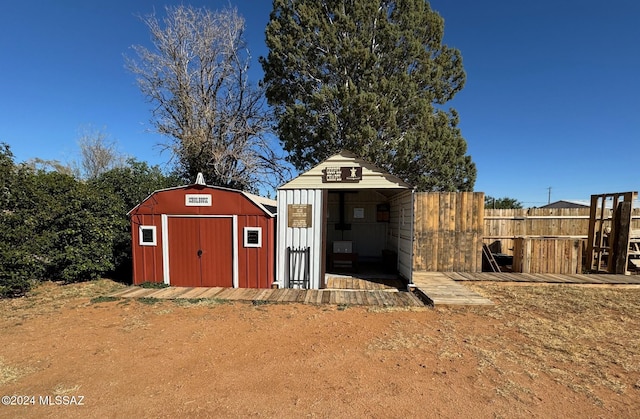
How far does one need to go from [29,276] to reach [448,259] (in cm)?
1157

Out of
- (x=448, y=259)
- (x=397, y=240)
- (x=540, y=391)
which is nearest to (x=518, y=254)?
(x=448, y=259)

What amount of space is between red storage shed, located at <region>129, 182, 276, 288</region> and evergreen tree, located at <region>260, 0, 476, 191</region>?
24.5ft

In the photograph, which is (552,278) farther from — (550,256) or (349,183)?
(349,183)

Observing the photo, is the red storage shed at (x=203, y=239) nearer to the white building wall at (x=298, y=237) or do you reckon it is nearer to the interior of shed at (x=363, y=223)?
the white building wall at (x=298, y=237)

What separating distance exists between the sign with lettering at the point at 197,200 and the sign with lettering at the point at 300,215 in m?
2.22

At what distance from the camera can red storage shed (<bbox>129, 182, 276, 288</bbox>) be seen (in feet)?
26.0

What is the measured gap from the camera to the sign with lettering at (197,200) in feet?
26.2

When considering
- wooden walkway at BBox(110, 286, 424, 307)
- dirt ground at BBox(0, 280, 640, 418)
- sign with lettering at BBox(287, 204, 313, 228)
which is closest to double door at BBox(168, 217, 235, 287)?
wooden walkway at BBox(110, 286, 424, 307)

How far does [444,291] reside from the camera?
738 centimetres

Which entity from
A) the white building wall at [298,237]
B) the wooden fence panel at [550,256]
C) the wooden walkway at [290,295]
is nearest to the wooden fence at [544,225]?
the wooden fence panel at [550,256]

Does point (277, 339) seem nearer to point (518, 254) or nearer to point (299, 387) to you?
point (299, 387)

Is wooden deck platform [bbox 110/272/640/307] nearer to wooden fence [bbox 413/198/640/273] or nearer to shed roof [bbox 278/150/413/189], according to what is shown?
wooden fence [bbox 413/198/640/273]

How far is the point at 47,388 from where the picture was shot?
336cm

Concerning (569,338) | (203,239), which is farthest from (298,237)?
(569,338)
